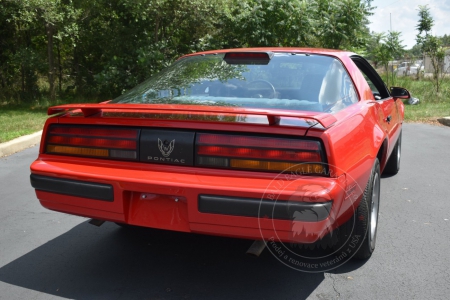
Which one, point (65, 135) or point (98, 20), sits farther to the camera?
point (98, 20)

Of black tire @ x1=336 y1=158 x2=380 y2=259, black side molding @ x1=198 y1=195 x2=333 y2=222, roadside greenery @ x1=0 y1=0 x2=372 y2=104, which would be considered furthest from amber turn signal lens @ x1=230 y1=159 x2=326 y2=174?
roadside greenery @ x1=0 y1=0 x2=372 y2=104

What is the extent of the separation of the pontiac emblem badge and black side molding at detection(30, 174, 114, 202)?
365mm

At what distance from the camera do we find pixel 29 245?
371cm

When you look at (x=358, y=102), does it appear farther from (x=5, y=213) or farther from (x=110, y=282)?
(x=5, y=213)

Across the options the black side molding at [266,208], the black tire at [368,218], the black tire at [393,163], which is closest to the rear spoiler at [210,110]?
the black side molding at [266,208]

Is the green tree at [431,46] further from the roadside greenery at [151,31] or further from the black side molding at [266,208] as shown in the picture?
the black side molding at [266,208]

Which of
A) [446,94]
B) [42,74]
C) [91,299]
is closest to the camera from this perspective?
[91,299]

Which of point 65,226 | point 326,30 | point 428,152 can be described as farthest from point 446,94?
point 65,226

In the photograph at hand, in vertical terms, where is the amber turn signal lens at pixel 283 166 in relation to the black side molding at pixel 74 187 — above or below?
above

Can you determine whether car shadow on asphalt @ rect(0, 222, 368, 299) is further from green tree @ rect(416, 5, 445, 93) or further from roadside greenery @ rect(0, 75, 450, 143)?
green tree @ rect(416, 5, 445, 93)

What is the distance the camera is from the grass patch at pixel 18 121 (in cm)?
844

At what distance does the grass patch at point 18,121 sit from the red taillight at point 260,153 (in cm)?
610

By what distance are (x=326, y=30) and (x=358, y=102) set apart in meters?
11.4

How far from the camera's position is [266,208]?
2492 mm
